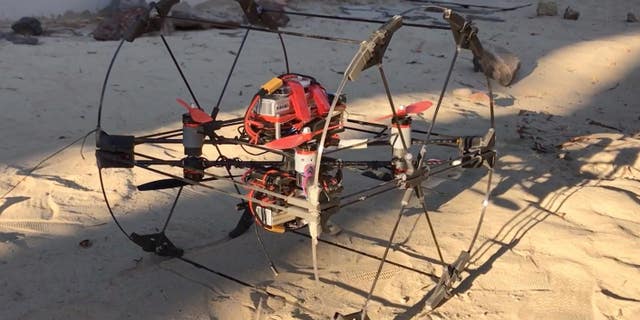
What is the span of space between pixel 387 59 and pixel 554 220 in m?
4.67

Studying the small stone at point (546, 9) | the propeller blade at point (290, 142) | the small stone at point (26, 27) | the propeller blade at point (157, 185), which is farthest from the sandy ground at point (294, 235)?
the small stone at point (546, 9)

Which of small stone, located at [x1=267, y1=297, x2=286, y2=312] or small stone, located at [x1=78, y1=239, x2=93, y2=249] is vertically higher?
small stone, located at [x1=78, y1=239, x2=93, y2=249]

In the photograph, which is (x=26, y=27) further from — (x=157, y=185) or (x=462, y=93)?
(x=157, y=185)

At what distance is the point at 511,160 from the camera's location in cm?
505

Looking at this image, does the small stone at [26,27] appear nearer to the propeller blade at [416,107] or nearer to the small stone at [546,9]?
the propeller blade at [416,107]

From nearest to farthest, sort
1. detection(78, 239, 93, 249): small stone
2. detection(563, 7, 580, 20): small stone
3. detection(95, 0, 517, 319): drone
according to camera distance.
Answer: detection(95, 0, 517, 319): drone → detection(78, 239, 93, 249): small stone → detection(563, 7, 580, 20): small stone

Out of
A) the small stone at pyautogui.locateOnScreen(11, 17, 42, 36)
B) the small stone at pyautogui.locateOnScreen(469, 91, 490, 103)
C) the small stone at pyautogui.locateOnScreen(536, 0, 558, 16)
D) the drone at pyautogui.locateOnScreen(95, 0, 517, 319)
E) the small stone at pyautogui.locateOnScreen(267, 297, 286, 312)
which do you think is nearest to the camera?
the drone at pyautogui.locateOnScreen(95, 0, 517, 319)

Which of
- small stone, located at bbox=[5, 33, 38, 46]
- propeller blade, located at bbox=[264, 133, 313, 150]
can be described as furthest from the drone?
small stone, located at bbox=[5, 33, 38, 46]

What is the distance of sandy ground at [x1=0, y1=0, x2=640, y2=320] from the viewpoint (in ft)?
10.0

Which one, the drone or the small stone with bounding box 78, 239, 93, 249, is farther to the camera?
the small stone with bounding box 78, 239, 93, 249

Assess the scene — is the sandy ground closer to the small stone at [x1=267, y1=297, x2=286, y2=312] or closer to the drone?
the small stone at [x1=267, y1=297, x2=286, y2=312]

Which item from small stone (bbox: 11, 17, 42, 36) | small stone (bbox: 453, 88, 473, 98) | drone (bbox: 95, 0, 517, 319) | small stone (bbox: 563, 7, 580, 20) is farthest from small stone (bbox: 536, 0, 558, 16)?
drone (bbox: 95, 0, 517, 319)

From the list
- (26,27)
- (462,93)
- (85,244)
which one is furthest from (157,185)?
(26,27)

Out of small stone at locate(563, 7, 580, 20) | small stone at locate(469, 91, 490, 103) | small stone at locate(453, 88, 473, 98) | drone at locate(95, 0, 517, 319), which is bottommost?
small stone at locate(469, 91, 490, 103)
